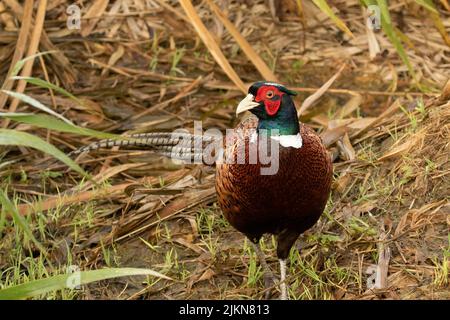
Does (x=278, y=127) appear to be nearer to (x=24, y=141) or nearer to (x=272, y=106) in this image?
(x=272, y=106)

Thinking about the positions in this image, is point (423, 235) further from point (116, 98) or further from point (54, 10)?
point (54, 10)

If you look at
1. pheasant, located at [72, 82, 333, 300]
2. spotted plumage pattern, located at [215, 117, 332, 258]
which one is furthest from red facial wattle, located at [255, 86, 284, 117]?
spotted plumage pattern, located at [215, 117, 332, 258]

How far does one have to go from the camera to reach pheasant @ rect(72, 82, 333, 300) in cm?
313

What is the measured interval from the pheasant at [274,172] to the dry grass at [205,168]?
41 cm

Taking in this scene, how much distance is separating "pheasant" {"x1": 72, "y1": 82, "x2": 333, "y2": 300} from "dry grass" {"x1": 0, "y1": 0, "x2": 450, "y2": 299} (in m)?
0.41

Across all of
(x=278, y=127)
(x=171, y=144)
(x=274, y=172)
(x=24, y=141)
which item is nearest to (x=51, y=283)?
(x=24, y=141)

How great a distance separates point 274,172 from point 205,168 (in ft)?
3.85

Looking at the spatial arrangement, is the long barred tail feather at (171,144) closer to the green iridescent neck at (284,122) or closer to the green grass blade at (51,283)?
the green iridescent neck at (284,122)

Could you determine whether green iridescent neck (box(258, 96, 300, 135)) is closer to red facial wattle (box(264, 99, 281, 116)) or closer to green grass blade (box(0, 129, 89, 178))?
A: red facial wattle (box(264, 99, 281, 116))

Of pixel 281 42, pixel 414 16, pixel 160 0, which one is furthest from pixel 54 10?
pixel 414 16
